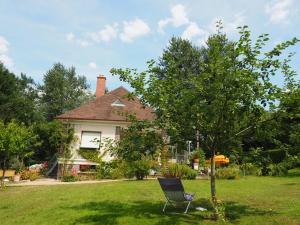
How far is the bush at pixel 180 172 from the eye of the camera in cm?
2170

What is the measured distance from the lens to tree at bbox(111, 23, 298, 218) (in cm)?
865

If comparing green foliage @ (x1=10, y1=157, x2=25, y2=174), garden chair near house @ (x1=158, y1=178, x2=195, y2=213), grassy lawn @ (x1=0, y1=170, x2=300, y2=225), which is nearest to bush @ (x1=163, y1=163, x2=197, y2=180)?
grassy lawn @ (x1=0, y1=170, x2=300, y2=225)

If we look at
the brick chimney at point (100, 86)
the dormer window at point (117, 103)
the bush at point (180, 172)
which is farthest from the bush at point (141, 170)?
the brick chimney at point (100, 86)

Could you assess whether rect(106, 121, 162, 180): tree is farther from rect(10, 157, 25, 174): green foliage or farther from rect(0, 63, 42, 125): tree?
rect(0, 63, 42, 125): tree

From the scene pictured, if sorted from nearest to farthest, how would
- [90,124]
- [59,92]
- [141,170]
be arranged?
[141,170] → [90,124] → [59,92]

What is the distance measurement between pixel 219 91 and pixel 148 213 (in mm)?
3774

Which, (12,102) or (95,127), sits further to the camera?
(12,102)

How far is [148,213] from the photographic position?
10.2 meters

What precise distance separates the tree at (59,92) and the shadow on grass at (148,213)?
5128cm

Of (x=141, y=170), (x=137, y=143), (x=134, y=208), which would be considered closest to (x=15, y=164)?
(x=141, y=170)

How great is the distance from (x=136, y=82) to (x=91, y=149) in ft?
69.5

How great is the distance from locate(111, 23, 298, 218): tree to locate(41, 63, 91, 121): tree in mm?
53469

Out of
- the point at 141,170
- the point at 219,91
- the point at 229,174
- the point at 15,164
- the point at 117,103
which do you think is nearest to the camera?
the point at 219,91

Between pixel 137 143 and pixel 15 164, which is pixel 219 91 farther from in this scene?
pixel 15 164
